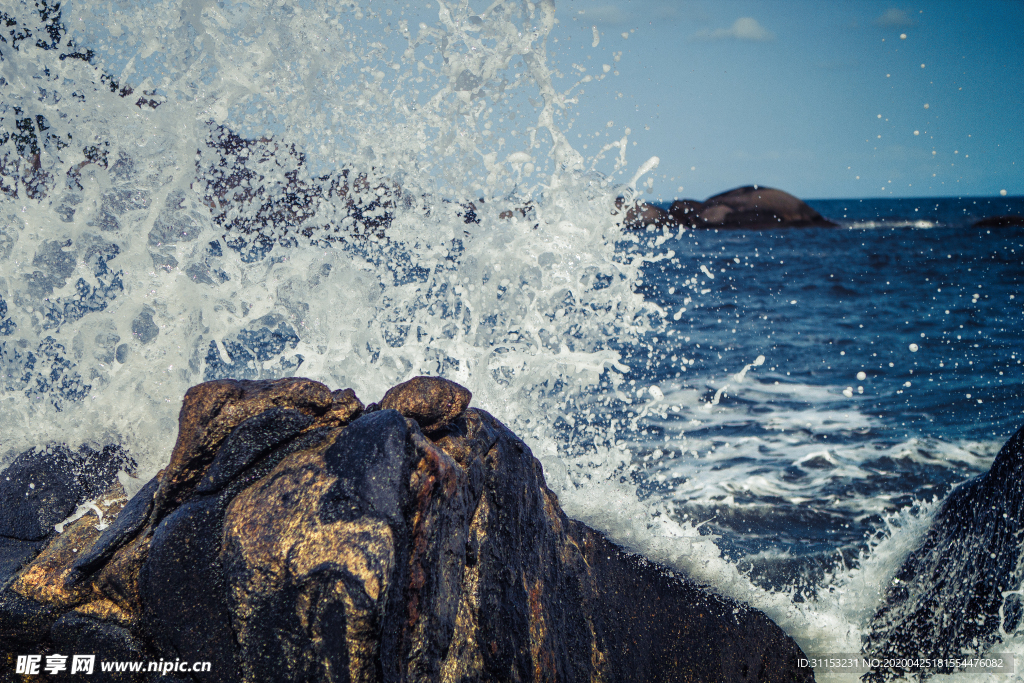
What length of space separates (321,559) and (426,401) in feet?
2.80

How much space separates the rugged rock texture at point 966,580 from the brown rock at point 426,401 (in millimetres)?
2624

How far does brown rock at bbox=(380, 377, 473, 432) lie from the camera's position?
2.19 m

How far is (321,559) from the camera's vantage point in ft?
4.67

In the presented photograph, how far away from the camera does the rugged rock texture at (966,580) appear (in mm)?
2809

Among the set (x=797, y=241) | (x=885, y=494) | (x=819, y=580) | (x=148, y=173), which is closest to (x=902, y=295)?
(x=885, y=494)

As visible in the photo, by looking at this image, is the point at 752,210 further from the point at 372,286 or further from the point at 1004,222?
the point at 372,286

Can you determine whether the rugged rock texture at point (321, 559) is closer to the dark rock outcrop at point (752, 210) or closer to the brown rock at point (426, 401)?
the brown rock at point (426, 401)

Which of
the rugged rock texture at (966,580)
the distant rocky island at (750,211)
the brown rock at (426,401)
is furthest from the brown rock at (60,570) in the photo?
the distant rocky island at (750,211)

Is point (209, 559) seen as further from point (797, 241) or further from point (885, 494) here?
point (797, 241)

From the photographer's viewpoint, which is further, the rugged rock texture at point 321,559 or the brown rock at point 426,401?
the brown rock at point 426,401

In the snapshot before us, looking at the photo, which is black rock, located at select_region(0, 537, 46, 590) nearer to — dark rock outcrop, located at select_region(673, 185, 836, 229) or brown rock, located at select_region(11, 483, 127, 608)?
brown rock, located at select_region(11, 483, 127, 608)

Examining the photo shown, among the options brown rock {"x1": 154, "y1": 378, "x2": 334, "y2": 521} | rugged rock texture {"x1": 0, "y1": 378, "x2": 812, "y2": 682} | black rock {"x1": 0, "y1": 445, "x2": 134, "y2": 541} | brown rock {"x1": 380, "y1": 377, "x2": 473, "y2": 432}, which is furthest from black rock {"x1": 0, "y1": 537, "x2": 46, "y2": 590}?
brown rock {"x1": 380, "y1": 377, "x2": 473, "y2": 432}

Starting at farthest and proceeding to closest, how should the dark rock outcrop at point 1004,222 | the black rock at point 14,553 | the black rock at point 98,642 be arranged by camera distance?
the dark rock outcrop at point 1004,222 < the black rock at point 14,553 < the black rock at point 98,642

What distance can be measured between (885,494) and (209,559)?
18.0 feet
